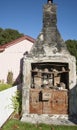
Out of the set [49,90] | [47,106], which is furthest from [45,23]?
[47,106]

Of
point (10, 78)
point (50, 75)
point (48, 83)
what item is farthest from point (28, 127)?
point (10, 78)

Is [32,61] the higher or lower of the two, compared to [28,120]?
higher

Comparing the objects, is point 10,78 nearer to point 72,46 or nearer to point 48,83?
point 48,83

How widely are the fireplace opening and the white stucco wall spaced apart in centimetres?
973

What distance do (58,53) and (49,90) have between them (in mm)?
1757

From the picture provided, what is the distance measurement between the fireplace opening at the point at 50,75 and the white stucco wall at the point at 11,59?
9726 millimetres

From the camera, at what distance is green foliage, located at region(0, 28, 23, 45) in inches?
1479

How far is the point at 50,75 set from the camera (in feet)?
36.0

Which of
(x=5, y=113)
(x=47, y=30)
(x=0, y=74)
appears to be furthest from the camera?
(x=0, y=74)

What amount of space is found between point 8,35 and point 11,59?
61.8ft

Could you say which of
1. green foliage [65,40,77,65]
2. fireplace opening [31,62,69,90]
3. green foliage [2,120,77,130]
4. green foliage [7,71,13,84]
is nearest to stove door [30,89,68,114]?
fireplace opening [31,62,69,90]

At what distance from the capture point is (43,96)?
32.4ft

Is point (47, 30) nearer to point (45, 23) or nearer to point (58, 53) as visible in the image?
point (45, 23)

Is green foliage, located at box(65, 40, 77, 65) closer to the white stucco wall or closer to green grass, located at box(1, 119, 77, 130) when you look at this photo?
the white stucco wall
